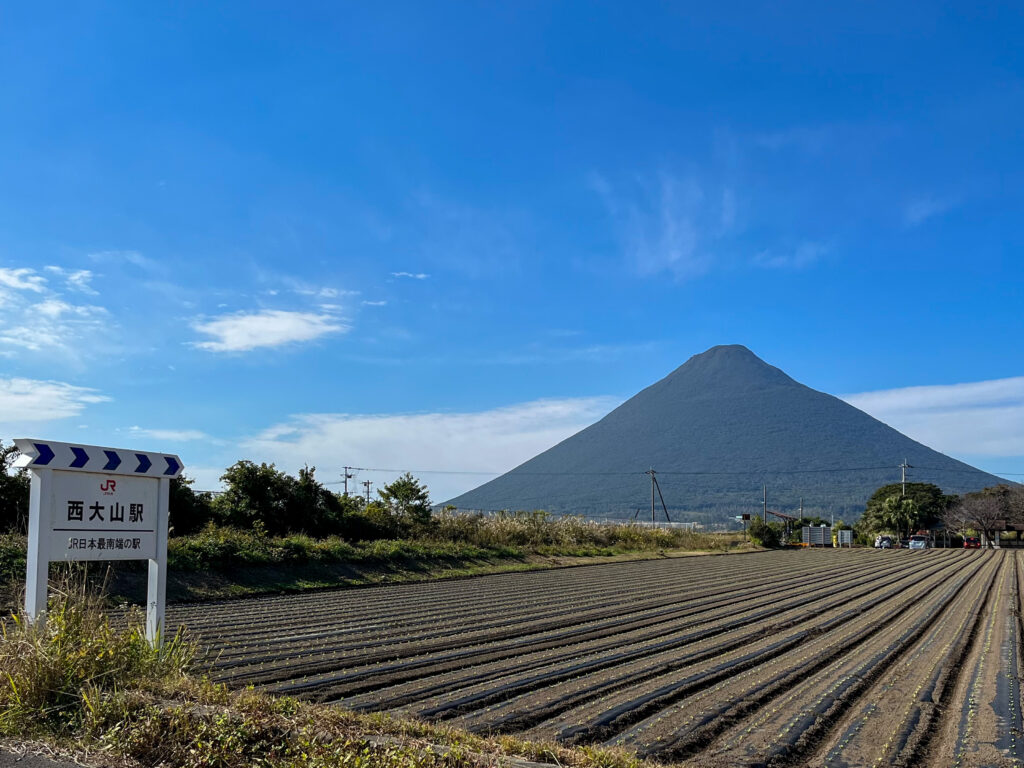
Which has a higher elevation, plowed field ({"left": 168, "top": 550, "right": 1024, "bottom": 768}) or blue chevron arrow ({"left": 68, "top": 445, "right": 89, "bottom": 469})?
blue chevron arrow ({"left": 68, "top": 445, "right": 89, "bottom": 469})

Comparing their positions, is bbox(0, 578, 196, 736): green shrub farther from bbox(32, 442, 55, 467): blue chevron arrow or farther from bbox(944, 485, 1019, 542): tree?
bbox(944, 485, 1019, 542): tree

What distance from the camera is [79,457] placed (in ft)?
19.2

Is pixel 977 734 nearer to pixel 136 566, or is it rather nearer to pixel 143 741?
Answer: pixel 143 741

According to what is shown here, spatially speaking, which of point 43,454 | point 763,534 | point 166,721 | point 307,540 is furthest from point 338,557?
point 763,534

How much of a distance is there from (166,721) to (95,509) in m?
2.03

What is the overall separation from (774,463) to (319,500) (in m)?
187

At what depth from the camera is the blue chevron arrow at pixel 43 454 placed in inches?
217

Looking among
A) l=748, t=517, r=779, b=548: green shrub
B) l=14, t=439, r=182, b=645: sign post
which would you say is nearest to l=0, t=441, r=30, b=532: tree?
l=14, t=439, r=182, b=645: sign post

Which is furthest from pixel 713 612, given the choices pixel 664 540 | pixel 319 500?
pixel 664 540

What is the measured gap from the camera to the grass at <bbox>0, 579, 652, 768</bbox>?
14.1ft

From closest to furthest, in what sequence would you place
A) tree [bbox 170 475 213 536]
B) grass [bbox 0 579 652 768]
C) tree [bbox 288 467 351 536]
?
grass [bbox 0 579 652 768] → tree [bbox 170 475 213 536] → tree [bbox 288 467 351 536]

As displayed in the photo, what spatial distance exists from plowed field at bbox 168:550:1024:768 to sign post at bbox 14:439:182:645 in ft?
5.64

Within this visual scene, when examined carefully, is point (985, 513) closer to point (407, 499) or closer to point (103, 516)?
point (407, 499)

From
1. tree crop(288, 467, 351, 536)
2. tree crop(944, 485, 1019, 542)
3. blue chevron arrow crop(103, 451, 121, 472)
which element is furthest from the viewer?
tree crop(944, 485, 1019, 542)
